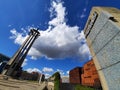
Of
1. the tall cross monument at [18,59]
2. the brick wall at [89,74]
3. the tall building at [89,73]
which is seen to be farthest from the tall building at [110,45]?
the tall cross monument at [18,59]

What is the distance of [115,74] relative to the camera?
82.1 inches

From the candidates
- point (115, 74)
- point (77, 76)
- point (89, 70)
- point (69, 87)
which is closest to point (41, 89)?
point (115, 74)

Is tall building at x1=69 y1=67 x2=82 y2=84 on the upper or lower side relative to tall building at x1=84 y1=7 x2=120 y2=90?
upper

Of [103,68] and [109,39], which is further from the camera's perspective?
[103,68]

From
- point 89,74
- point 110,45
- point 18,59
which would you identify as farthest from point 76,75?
point 110,45

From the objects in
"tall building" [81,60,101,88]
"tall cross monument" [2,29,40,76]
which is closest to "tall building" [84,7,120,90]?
"tall building" [81,60,101,88]

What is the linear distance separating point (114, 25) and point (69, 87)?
1619 centimetres

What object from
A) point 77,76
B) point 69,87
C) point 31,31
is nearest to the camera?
point 69,87

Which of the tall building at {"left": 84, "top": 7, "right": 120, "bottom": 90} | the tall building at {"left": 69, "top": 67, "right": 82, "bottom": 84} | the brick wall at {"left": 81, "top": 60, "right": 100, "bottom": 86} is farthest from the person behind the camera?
the tall building at {"left": 69, "top": 67, "right": 82, "bottom": 84}

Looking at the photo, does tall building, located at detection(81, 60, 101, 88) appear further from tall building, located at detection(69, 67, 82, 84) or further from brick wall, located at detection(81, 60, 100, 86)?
tall building, located at detection(69, 67, 82, 84)

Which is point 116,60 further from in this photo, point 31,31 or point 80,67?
Answer: point 31,31

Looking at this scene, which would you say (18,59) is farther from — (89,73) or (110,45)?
(110,45)

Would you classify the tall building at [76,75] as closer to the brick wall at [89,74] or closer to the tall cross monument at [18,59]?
the brick wall at [89,74]

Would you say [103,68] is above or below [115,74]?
above
